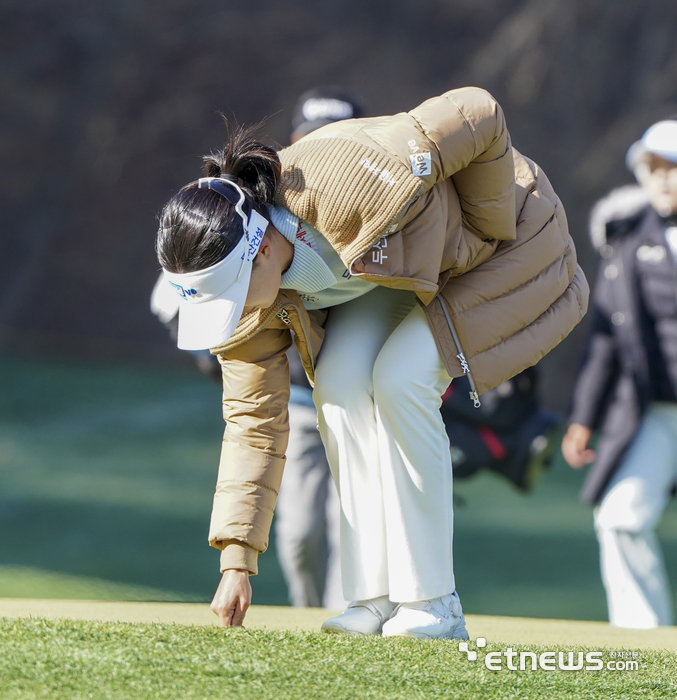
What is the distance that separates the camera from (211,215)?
200 centimetres

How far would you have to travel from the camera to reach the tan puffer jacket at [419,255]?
209cm

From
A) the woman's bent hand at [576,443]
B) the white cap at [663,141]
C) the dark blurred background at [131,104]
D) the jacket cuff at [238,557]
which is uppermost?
the dark blurred background at [131,104]

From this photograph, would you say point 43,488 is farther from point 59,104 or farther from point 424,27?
point 424,27

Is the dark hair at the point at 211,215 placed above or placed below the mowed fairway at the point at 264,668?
above

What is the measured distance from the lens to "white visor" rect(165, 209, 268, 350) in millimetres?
2002

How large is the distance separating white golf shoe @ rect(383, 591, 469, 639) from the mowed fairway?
45 mm

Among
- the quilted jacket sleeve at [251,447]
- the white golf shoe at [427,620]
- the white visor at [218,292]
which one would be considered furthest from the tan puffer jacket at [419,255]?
the white golf shoe at [427,620]

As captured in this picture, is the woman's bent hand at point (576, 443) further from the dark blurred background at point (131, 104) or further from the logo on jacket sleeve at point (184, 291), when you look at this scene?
the dark blurred background at point (131, 104)

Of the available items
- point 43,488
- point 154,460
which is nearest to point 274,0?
point 154,460

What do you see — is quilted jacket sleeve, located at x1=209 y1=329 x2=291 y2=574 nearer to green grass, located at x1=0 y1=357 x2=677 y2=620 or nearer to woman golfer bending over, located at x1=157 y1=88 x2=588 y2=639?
woman golfer bending over, located at x1=157 y1=88 x2=588 y2=639

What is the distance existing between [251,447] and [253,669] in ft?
1.77

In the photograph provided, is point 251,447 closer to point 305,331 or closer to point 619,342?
point 305,331

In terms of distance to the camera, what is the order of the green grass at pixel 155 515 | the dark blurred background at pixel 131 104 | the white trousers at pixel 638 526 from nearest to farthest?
the white trousers at pixel 638 526 < the green grass at pixel 155 515 < the dark blurred background at pixel 131 104

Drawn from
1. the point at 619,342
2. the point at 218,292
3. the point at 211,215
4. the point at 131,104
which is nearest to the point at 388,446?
the point at 218,292
